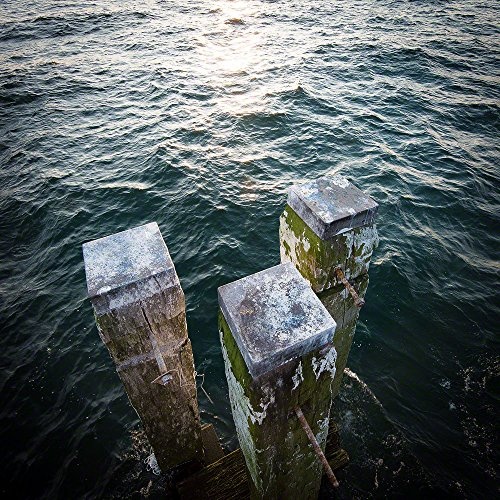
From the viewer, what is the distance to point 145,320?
221cm

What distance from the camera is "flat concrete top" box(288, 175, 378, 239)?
2260mm

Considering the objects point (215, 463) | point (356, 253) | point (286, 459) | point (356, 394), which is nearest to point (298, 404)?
point (286, 459)

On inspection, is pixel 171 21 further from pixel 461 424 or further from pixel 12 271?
pixel 461 424

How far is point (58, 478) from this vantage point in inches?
188

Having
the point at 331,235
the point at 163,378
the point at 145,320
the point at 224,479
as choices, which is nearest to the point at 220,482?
the point at 224,479

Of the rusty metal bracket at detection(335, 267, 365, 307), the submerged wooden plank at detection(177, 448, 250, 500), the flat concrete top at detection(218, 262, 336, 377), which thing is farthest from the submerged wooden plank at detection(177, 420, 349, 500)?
the flat concrete top at detection(218, 262, 336, 377)

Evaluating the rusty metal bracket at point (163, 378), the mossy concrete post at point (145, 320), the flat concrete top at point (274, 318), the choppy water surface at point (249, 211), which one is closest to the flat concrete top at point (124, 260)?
the mossy concrete post at point (145, 320)

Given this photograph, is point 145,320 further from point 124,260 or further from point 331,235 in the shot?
point 331,235

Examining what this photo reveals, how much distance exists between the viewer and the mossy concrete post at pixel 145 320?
2.08 metres

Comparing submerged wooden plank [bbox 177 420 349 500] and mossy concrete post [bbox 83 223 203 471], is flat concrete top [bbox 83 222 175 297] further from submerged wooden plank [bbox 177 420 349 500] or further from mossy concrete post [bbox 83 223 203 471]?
submerged wooden plank [bbox 177 420 349 500]

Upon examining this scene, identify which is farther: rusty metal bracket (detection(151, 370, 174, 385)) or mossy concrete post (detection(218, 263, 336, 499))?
rusty metal bracket (detection(151, 370, 174, 385))

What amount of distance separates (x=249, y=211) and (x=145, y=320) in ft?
22.3

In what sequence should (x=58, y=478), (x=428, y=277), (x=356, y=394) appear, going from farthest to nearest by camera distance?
(x=428, y=277) → (x=356, y=394) → (x=58, y=478)

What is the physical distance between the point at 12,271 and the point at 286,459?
8.13 meters
